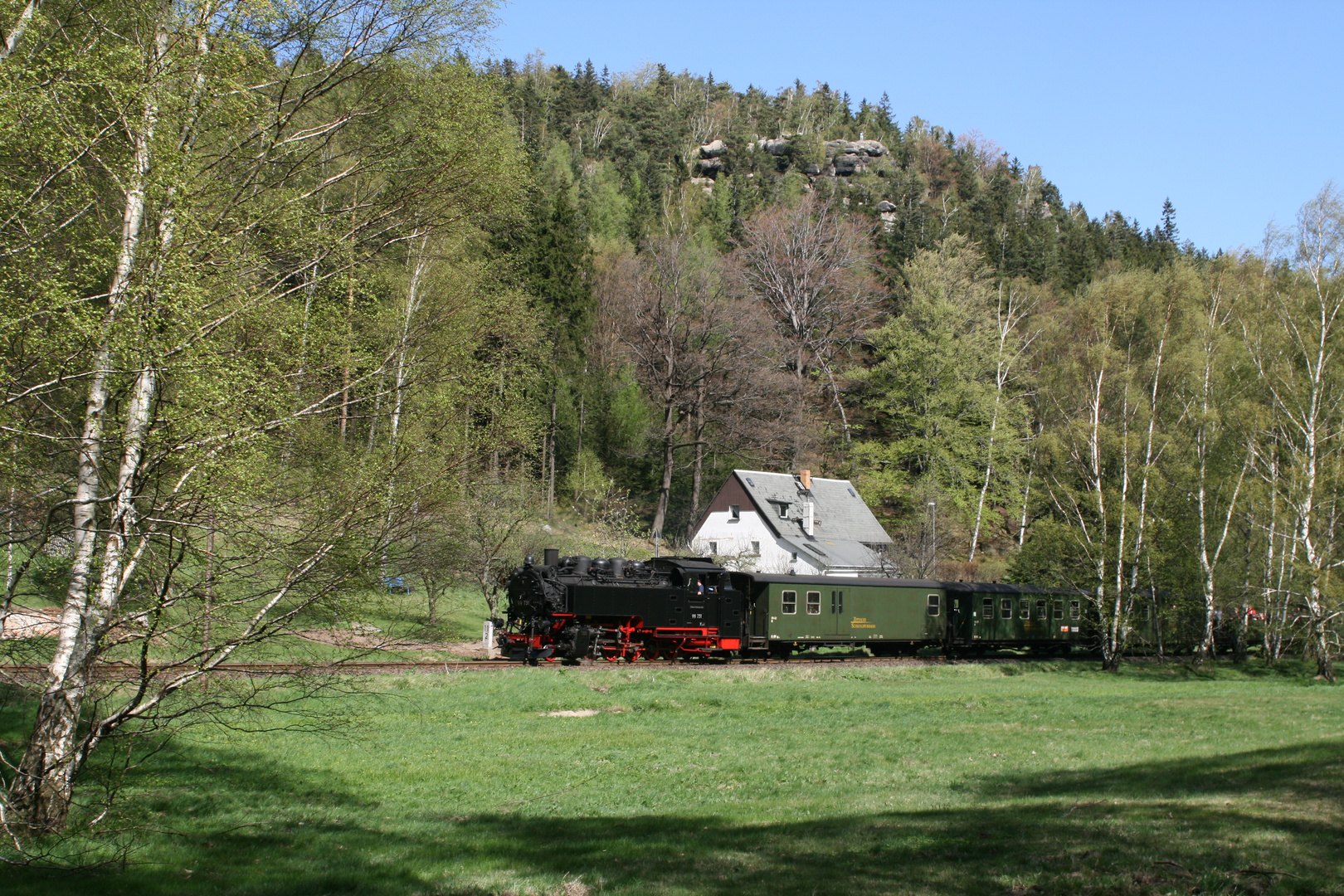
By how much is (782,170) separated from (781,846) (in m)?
102

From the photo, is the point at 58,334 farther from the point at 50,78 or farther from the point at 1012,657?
the point at 1012,657

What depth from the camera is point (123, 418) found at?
25.3ft

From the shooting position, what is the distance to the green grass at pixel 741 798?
22.3ft

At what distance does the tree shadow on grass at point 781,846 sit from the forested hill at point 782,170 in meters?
56.0

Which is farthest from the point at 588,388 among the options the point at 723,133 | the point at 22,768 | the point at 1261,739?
the point at 723,133

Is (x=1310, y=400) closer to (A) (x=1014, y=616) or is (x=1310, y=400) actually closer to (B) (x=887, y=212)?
(A) (x=1014, y=616)

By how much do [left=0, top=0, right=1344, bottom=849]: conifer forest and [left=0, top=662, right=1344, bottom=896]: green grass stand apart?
1416 millimetres

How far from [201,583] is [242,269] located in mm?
2772

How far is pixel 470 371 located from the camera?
14.4 metres

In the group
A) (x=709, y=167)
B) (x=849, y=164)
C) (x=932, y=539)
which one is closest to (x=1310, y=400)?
(x=932, y=539)

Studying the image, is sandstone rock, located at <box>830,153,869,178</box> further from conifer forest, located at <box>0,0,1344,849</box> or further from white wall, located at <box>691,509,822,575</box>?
white wall, located at <box>691,509,822,575</box>

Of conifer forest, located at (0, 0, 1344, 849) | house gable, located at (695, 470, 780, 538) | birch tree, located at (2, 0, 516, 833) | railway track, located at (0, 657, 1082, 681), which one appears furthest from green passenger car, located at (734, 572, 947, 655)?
birch tree, located at (2, 0, 516, 833)

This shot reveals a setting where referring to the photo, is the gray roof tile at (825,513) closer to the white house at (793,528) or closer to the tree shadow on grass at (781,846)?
the white house at (793,528)

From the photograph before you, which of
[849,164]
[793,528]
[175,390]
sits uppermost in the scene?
[849,164]
